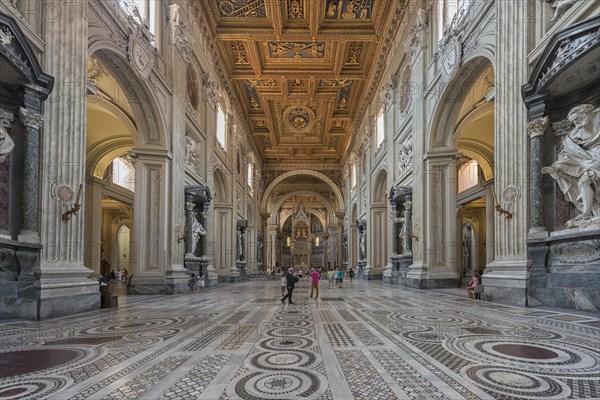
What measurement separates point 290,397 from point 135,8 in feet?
35.7

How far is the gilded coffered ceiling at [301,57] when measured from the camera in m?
16.4

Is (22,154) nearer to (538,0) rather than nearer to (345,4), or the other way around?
(538,0)

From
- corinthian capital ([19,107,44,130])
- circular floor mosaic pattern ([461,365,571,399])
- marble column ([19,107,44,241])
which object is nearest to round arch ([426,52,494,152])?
circular floor mosaic pattern ([461,365,571,399])

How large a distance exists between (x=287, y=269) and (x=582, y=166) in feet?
23.0

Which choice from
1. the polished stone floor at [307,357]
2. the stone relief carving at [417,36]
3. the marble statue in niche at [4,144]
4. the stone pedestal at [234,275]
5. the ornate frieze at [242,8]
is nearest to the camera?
the polished stone floor at [307,357]

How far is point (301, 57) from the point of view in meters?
20.2

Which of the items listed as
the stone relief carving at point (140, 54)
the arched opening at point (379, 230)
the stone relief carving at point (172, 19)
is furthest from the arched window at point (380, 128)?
the stone relief carving at point (140, 54)

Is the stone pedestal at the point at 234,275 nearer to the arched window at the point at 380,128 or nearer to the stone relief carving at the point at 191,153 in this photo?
the stone relief carving at the point at 191,153

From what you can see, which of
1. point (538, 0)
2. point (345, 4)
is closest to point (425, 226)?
point (538, 0)

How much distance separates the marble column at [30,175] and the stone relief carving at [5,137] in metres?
0.20

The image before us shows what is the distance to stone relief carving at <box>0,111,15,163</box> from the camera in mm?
6055

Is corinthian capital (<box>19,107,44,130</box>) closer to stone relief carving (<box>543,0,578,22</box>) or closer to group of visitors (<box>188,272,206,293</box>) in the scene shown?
group of visitors (<box>188,272,206,293</box>)

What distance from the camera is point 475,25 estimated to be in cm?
977

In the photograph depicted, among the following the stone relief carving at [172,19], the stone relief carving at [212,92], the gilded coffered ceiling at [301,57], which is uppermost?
the gilded coffered ceiling at [301,57]
